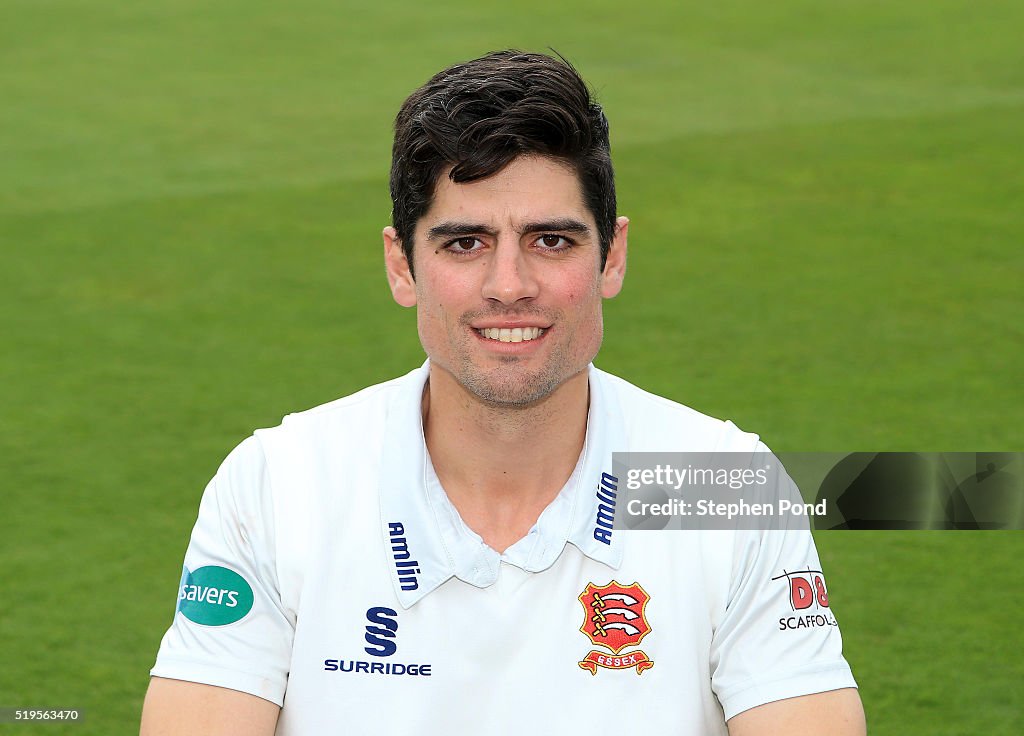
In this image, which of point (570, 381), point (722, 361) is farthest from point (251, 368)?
point (570, 381)

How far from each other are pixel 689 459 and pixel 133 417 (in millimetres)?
3859

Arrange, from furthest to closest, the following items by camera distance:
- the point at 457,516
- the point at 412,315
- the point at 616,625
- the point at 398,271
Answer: the point at 412,315
the point at 398,271
the point at 457,516
the point at 616,625

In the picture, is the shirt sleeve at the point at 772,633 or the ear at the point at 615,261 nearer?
the shirt sleeve at the point at 772,633

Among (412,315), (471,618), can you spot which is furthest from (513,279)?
(412,315)

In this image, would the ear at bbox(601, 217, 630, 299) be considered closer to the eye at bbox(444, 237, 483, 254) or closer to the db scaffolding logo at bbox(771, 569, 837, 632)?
the eye at bbox(444, 237, 483, 254)

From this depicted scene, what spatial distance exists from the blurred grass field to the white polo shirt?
2010mm

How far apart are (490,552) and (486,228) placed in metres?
0.49

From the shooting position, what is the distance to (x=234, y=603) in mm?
2311

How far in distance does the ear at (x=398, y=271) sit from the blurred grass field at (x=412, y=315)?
6.80ft

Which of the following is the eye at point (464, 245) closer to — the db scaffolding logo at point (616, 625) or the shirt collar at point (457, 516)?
the shirt collar at point (457, 516)

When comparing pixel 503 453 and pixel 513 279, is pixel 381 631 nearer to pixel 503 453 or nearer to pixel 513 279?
pixel 503 453

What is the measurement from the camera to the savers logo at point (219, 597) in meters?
2.30

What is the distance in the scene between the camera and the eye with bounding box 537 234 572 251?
2.37m

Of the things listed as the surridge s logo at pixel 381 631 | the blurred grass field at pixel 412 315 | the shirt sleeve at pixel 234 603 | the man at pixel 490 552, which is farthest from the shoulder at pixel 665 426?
the blurred grass field at pixel 412 315
